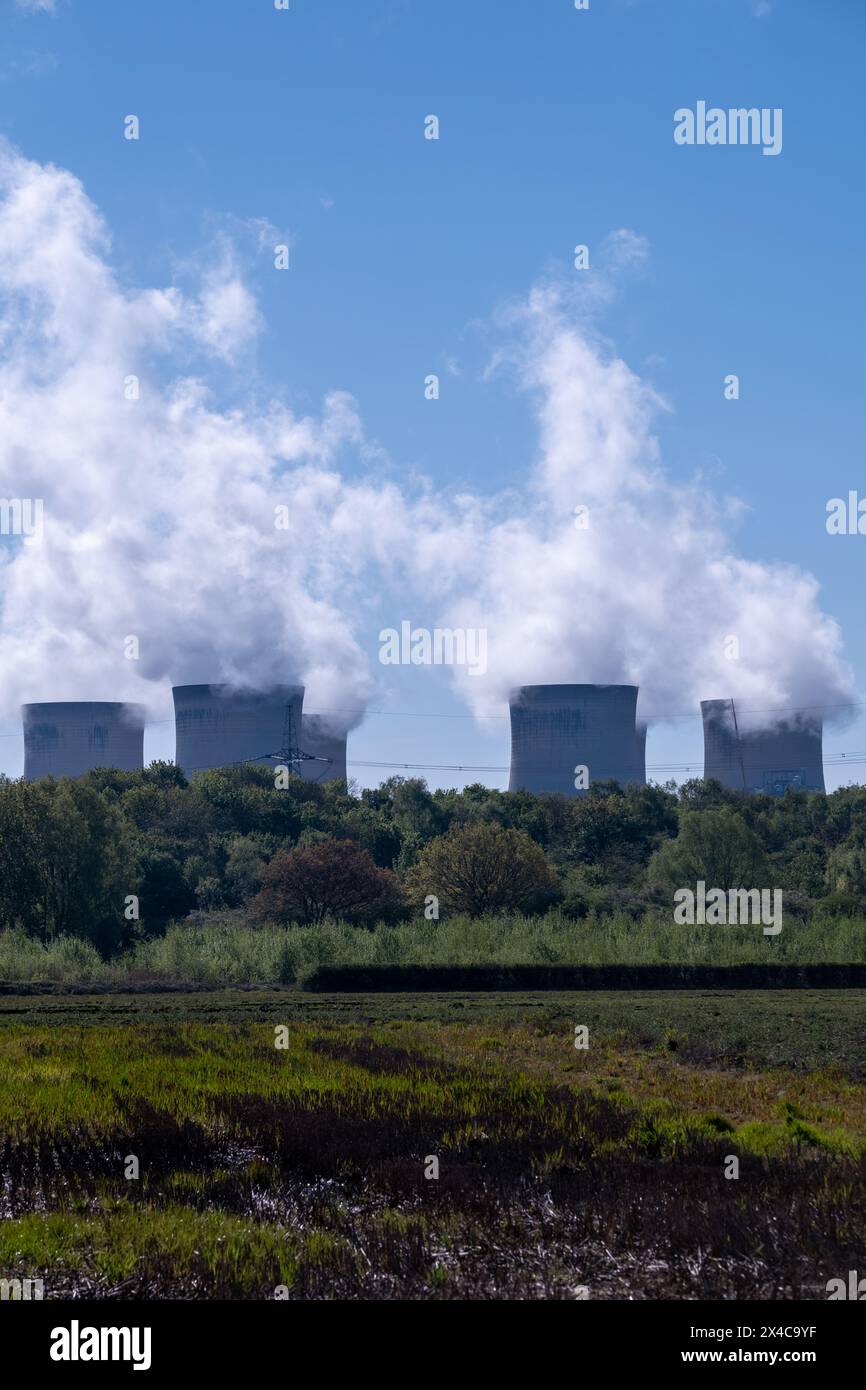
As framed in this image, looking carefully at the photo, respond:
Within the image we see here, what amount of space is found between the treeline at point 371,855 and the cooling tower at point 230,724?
17.5 feet

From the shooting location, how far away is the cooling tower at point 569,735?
116 meters

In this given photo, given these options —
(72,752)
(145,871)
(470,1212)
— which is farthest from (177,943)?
(72,752)

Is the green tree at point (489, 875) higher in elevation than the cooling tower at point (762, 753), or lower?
lower

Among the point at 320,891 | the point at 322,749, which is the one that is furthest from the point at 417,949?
the point at 322,749

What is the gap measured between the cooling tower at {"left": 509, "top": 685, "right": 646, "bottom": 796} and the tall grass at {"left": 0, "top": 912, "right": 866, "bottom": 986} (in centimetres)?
5369

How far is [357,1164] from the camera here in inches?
675

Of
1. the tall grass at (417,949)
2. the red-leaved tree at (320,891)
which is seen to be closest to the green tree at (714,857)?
the tall grass at (417,949)

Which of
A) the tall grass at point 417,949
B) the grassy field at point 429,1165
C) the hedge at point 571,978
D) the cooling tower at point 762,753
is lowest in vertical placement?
the hedge at point 571,978

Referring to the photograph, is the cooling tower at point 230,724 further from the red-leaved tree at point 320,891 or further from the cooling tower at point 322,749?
the red-leaved tree at point 320,891

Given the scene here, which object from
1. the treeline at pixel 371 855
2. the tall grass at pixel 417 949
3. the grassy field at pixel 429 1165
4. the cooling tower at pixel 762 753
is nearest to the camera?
the grassy field at pixel 429 1165

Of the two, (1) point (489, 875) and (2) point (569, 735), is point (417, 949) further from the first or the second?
(2) point (569, 735)

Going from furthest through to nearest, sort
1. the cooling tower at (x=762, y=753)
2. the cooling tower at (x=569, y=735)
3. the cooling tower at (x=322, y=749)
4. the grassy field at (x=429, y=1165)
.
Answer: the cooling tower at (x=322, y=749) → the cooling tower at (x=762, y=753) → the cooling tower at (x=569, y=735) → the grassy field at (x=429, y=1165)

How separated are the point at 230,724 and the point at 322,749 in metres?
18.3

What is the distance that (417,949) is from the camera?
59.4m
